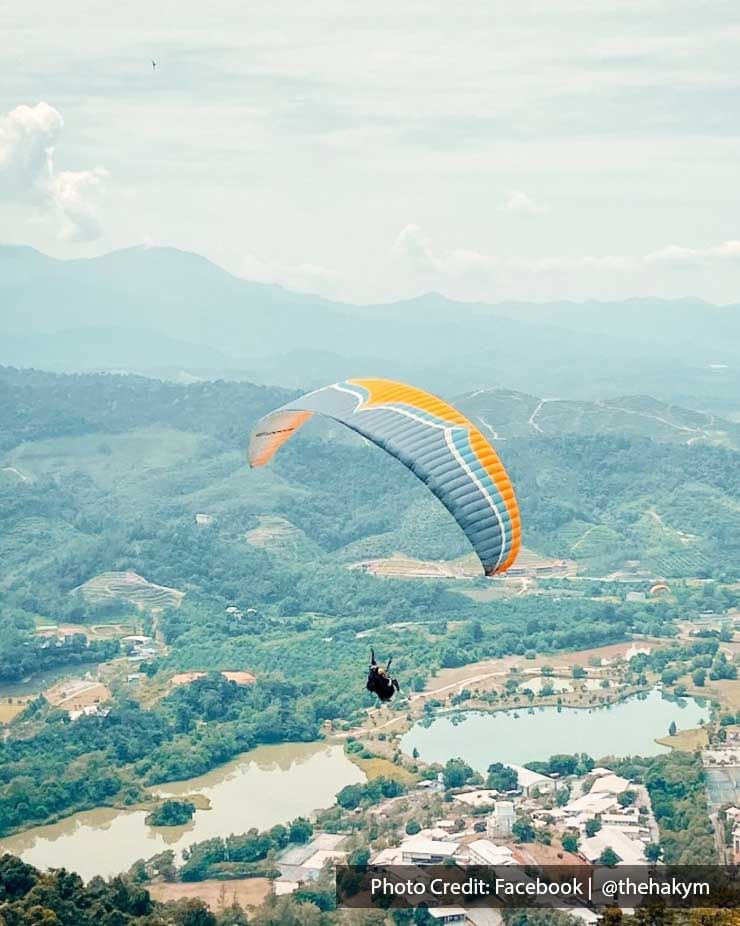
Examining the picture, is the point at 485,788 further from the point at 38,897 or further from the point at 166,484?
the point at 166,484

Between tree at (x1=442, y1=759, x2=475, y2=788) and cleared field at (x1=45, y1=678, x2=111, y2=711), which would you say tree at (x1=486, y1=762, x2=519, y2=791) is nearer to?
tree at (x1=442, y1=759, x2=475, y2=788)

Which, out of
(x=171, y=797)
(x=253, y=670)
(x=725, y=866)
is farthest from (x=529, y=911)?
(x=253, y=670)

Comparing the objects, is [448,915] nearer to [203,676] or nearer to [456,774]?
[456,774]

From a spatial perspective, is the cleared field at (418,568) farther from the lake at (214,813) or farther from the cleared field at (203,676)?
the lake at (214,813)

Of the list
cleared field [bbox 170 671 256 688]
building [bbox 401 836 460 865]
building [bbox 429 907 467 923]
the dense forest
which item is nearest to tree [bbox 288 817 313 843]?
building [bbox 401 836 460 865]

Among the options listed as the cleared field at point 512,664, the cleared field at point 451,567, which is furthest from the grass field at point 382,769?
the cleared field at point 451,567
